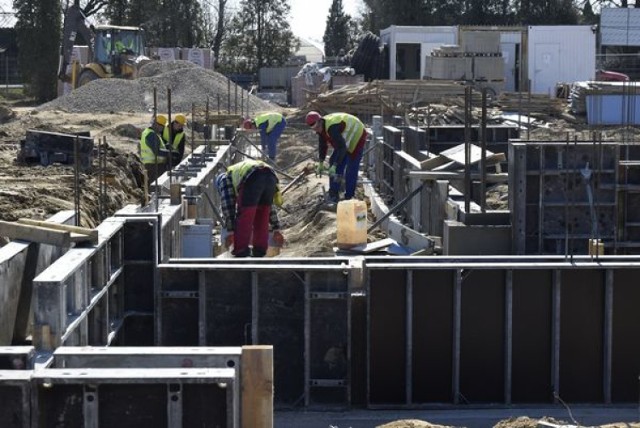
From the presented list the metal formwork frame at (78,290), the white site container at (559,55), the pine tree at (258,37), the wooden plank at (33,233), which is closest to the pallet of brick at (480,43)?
the white site container at (559,55)

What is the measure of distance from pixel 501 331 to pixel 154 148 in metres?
9.49

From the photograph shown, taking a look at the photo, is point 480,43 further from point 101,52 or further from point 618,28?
point 618,28

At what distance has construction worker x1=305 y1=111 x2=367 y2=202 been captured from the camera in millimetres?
18359

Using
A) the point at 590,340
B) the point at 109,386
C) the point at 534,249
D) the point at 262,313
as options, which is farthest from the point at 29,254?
the point at 534,249

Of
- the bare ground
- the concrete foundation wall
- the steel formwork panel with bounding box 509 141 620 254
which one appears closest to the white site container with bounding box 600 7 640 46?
the bare ground

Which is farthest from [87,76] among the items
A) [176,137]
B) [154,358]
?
[154,358]

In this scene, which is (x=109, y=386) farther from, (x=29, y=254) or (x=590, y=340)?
(x=590, y=340)

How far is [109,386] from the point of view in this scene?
6.78m

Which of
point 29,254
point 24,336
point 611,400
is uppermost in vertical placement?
point 29,254

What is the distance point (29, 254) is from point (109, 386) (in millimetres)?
3093

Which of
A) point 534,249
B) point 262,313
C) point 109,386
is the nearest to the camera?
point 109,386

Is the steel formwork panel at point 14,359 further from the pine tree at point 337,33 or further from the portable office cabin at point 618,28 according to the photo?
the pine tree at point 337,33

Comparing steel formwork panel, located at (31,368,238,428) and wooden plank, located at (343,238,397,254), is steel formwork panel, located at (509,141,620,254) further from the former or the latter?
steel formwork panel, located at (31,368,238,428)

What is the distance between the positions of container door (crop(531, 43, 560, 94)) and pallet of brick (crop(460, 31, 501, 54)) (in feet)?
19.2
